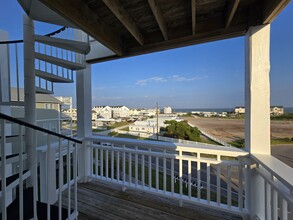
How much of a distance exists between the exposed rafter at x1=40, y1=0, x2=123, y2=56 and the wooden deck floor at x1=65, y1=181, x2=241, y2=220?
2192 millimetres

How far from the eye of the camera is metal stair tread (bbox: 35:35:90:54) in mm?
2142

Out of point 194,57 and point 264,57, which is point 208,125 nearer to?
point 264,57

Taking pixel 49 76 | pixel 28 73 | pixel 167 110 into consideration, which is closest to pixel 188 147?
pixel 167 110

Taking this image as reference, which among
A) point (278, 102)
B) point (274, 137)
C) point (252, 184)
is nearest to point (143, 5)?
point (278, 102)

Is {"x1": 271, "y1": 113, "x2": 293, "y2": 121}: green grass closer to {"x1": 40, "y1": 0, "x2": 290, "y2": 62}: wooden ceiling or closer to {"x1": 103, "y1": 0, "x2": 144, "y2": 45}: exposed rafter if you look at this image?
{"x1": 40, "y1": 0, "x2": 290, "y2": 62}: wooden ceiling

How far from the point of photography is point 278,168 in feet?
3.99

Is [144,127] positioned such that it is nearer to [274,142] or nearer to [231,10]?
[274,142]

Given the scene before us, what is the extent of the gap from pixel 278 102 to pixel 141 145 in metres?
1.76

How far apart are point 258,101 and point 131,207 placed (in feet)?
6.73

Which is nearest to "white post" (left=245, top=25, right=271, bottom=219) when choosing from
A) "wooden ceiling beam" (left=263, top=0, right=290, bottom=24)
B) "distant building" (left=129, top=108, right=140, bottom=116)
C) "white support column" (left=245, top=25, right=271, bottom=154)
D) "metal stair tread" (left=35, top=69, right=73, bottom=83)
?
"white support column" (left=245, top=25, right=271, bottom=154)

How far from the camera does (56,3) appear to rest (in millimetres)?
1351

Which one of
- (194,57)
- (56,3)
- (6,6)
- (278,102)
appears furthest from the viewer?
(194,57)

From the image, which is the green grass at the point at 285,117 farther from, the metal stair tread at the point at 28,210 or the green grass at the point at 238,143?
the metal stair tread at the point at 28,210

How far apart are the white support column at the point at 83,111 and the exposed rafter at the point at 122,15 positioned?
126cm
